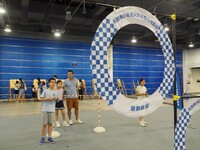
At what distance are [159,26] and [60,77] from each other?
1171 cm

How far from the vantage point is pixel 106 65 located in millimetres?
1457

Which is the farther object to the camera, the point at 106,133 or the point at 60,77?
the point at 60,77

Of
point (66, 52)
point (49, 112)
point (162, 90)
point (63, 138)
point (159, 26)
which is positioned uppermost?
point (66, 52)

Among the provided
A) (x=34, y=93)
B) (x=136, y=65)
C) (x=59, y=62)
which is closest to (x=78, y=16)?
(x=59, y=62)

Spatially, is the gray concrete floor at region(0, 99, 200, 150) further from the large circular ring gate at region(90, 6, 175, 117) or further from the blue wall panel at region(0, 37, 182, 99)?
the blue wall panel at region(0, 37, 182, 99)

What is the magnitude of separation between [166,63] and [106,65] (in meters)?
0.78

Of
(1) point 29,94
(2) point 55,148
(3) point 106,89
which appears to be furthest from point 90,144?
(1) point 29,94

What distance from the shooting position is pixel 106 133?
14.9ft

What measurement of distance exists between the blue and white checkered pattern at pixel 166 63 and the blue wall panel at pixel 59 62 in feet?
38.1

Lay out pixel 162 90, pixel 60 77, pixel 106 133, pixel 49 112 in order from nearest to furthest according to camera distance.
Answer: pixel 162 90
pixel 49 112
pixel 106 133
pixel 60 77

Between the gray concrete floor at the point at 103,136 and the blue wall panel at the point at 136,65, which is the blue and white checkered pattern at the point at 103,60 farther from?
the blue wall panel at the point at 136,65

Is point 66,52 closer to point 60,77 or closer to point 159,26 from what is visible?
point 60,77

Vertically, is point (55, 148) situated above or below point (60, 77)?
below

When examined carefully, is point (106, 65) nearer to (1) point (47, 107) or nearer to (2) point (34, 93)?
(1) point (47, 107)
